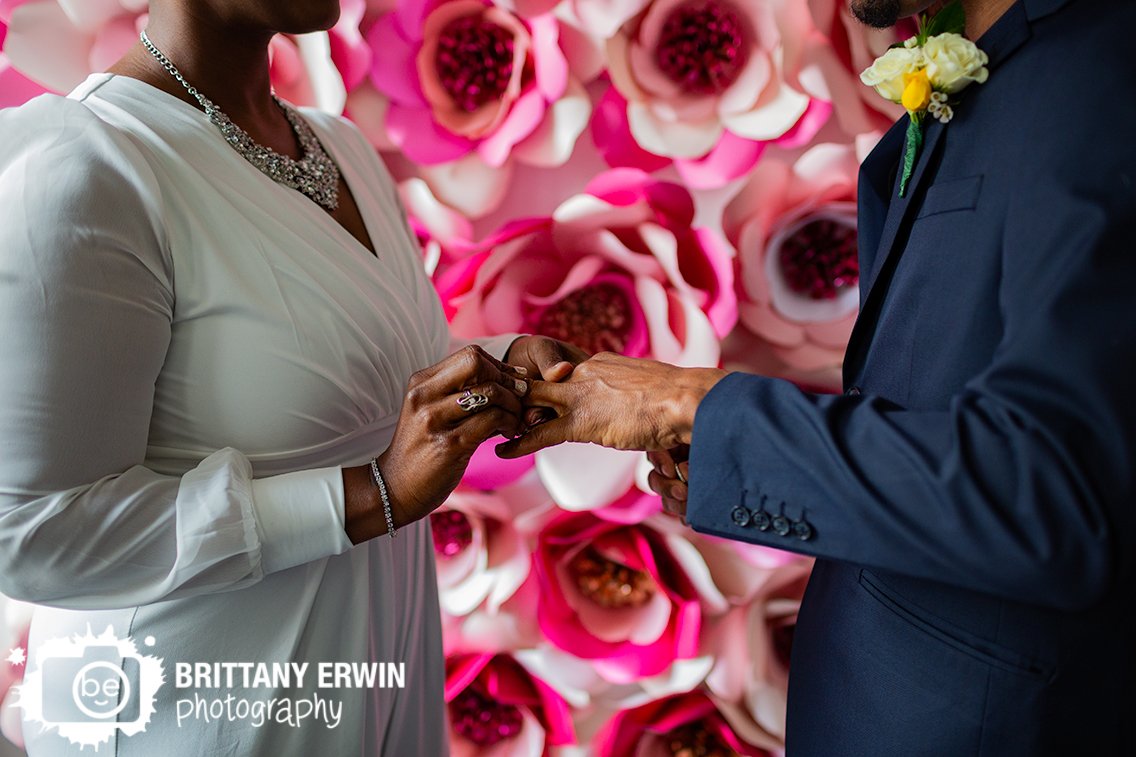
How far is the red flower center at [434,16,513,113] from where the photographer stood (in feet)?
4.33

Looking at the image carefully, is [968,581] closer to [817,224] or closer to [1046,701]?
[1046,701]

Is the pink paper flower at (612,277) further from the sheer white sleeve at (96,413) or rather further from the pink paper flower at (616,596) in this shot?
the sheer white sleeve at (96,413)

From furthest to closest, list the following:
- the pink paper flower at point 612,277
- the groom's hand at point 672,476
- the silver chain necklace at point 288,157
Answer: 1. the pink paper flower at point 612,277
2. the groom's hand at point 672,476
3. the silver chain necklace at point 288,157

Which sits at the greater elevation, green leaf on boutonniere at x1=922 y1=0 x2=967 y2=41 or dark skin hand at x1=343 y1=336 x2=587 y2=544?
green leaf on boutonniere at x1=922 y1=0 x2=967 y2=41

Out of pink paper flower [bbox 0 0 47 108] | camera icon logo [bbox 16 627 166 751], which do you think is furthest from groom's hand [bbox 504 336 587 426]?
pink paper flower [bbox 0 0 47 108]

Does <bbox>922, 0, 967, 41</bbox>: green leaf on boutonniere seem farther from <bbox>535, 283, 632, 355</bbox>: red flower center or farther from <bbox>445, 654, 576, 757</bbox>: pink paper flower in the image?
<bbox>445, 654, 576, 757</bbox>: pink paper flower

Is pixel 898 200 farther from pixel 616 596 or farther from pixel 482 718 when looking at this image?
pixel 482 718

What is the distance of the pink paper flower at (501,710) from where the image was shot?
58.3 inches

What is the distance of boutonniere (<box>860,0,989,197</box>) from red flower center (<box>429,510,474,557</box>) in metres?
0.94

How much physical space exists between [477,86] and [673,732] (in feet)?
3.93

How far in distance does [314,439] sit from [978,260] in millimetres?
690

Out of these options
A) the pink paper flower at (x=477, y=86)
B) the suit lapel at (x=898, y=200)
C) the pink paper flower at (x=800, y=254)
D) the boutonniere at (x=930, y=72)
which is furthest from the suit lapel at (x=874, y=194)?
the pink paper flower at (x=477, y=86)

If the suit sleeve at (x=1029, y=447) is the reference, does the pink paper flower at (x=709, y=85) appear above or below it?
above

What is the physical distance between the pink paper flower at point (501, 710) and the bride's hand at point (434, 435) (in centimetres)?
68
